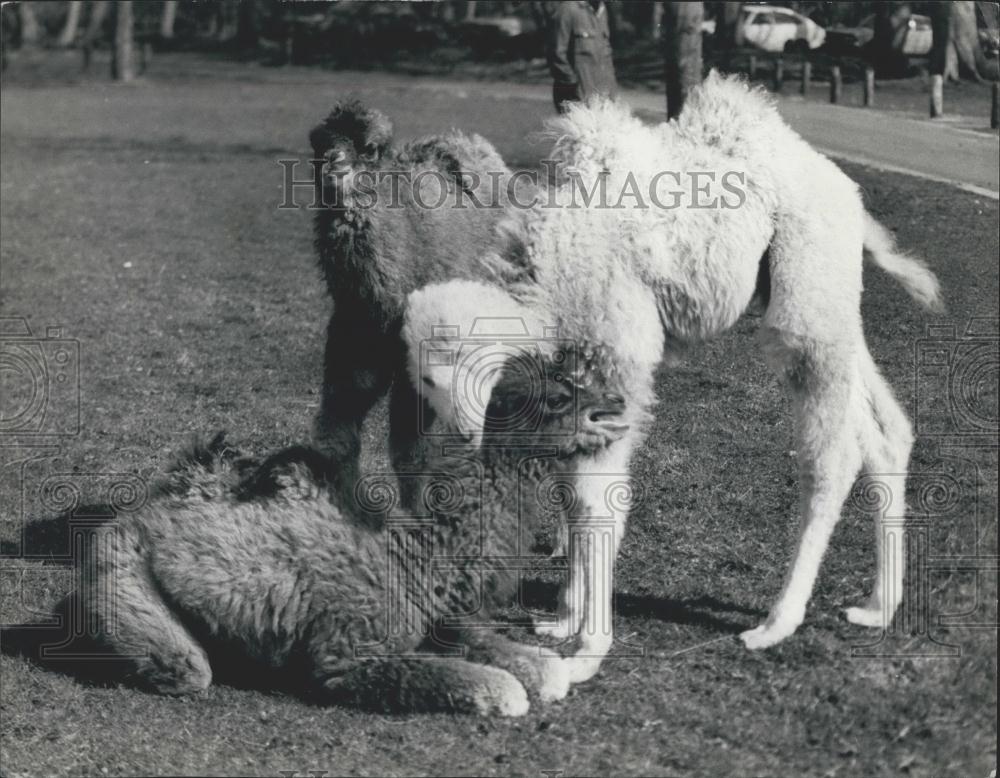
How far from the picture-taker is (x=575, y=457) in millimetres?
4762

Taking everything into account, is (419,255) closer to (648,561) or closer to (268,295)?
(648,561)

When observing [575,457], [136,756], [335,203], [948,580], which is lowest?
[136,756]

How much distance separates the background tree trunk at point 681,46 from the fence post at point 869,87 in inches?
43.6

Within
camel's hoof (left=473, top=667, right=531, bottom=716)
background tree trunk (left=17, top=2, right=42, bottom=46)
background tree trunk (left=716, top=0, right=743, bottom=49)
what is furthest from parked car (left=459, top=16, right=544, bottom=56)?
background tree trunk (left=17, top=2, right=42, bottom=46)

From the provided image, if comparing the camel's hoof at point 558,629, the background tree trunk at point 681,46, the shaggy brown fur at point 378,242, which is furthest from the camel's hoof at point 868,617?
the background tree trunk at point 681,46

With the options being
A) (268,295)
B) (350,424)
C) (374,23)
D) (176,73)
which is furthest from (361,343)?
(176,73)

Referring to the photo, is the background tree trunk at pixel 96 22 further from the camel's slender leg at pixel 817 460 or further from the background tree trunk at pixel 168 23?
the camel's slender leg at pixel 817 460

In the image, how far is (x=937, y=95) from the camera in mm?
7859

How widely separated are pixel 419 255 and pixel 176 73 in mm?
38469

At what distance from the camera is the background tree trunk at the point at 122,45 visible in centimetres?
3906

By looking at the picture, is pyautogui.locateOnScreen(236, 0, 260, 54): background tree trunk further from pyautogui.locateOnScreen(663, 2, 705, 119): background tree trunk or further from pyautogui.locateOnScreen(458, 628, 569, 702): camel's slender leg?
pyautogui.locateOnScreen(458, 628, 569, 702): camel's slender leg

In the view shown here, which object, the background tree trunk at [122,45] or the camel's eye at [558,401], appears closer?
the camel's eye at [558,401]

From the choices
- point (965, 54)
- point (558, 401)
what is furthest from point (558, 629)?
point (965, 54)

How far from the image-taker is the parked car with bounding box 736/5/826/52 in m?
8.02
